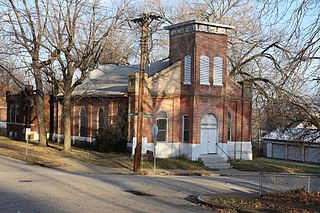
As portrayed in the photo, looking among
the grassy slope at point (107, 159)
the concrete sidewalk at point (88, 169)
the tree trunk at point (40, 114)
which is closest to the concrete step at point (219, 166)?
the grassy slope at point (107, 159)

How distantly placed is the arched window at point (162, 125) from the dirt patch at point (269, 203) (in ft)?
58.7

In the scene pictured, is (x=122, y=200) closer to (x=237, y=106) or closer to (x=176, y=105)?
(x=176, y=105)

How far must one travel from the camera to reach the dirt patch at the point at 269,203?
14.3 meters

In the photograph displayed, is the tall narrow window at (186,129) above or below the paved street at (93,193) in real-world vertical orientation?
above

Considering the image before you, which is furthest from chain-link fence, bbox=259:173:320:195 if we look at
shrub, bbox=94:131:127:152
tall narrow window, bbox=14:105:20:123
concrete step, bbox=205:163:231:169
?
tall narrow window, bbox=14:105:20:123

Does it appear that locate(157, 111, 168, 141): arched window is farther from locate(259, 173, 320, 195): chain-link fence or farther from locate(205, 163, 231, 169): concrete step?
locate(259, 173, 320, 195): chain-link fence

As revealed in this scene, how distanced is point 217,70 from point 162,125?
5.87 m

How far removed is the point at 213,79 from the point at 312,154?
22794 millimetres

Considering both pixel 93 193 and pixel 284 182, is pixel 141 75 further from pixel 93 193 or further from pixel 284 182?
pixel 93 193

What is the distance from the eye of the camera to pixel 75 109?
4366 centimetres

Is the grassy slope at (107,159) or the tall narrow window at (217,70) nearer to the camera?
the grassy slope at (107,159)

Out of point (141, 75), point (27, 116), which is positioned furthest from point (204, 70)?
point (27, 116)

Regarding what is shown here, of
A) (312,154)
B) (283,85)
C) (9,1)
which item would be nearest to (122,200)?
(283,85)

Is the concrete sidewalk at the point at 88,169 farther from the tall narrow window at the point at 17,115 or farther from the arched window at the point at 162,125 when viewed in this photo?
the tall narrow window at the point at 17,115
